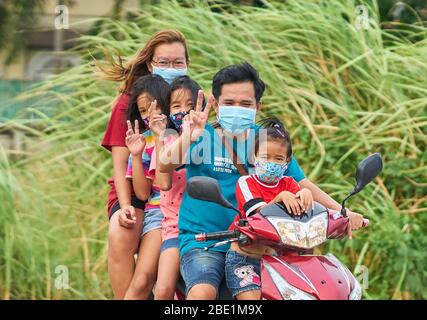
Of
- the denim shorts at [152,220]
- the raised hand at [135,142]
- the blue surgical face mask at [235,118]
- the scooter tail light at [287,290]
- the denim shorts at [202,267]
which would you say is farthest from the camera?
the denim shorts at [152,220]

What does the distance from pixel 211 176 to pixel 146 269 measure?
576 mm

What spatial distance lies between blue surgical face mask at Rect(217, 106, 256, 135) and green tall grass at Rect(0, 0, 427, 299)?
9.28 ft

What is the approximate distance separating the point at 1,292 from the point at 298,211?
396 cm

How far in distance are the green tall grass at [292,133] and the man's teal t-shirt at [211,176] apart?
110 inches

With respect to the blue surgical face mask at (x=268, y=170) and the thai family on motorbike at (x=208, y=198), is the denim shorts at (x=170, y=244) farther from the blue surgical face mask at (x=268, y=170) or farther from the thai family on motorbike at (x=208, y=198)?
the blue surgical face mask at (x=268, y=170)

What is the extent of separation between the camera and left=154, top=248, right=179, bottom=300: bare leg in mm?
4461

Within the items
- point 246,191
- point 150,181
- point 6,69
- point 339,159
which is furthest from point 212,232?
point 6,69

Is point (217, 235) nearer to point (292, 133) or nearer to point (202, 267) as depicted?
point (202, 267)

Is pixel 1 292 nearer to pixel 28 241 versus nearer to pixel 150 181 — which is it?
pixel 28 241

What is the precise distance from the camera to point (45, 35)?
963cm

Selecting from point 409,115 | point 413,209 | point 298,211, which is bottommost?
point 413,209

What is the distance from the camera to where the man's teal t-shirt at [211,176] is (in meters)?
4.41

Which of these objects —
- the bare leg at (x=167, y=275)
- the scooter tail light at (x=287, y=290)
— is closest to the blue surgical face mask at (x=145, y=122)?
the bare leg at (x=167, y=275)

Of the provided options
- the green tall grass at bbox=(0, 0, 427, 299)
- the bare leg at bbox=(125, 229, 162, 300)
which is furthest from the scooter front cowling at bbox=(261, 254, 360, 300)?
the green tall grass at bbox=(0, 0, 427, 299)
